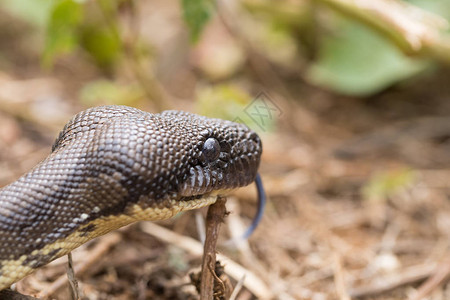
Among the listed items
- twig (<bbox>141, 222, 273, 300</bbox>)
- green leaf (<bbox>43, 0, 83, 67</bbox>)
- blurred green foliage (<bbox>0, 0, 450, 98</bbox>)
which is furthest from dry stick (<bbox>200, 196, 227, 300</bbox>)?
blurred green foliage (<bbox>0, 0, 450, 98</bbox>)

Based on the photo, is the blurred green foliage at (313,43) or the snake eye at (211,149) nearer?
the snake eye at (211,149)

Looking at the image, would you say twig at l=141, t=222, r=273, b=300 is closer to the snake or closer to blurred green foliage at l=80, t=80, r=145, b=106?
the snake

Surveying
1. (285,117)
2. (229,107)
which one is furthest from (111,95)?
(285,117)

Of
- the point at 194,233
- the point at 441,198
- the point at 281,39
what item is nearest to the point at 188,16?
the point at 194,233

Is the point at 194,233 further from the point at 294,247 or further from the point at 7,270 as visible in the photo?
the point at 7,270

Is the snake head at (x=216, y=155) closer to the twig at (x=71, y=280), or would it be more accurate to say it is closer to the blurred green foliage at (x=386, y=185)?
the twig at (x=71, y=280)

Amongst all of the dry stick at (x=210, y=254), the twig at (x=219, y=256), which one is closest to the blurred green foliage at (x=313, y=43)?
the twig at (x=219, y=256)
